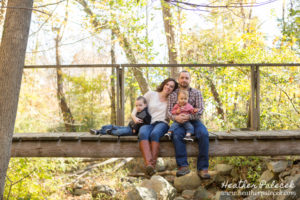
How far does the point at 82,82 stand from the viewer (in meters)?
9.56

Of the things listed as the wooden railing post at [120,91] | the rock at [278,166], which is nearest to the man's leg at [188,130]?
the wooden railing post at [120,91]

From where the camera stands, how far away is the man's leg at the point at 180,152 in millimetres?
3363

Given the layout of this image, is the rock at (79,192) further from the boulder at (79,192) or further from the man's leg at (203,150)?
the man's leg at (203,150)

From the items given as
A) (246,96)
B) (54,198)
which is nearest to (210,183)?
(246,96)

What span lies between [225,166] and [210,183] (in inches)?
20.1

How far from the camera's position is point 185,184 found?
6742 mm

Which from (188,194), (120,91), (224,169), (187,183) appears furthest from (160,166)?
(120,91)

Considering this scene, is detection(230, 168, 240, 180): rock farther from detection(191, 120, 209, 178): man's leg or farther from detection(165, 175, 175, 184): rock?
detection(191, 120, 209, 178): man's leg

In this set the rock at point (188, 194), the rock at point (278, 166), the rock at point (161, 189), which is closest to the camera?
the rock at point (278, 166)

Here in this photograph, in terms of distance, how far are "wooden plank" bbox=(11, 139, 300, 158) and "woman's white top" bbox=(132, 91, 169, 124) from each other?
1.15 ft

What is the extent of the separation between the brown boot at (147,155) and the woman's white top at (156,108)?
1.37 ft

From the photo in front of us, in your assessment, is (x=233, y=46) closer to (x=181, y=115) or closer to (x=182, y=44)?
(x=182, y=44)

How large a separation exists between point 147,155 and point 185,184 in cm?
372

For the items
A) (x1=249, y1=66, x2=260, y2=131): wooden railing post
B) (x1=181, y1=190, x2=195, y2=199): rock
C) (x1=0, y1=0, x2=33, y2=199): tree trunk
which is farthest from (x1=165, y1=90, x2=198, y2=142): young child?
(x1=181, y1=190, x2=195, y2=199): rock
